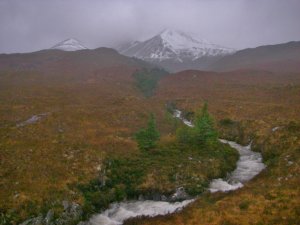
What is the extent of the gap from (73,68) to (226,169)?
319 feet

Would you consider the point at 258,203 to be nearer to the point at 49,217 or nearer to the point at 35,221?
the point at 49,217

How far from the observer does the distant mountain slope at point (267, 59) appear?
12888cm

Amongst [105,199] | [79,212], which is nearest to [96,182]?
[105,199]

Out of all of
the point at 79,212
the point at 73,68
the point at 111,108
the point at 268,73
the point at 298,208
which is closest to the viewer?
the point at 298,208

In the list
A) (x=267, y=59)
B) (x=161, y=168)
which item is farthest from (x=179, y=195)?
(x=267, y=59)

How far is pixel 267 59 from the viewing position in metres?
151

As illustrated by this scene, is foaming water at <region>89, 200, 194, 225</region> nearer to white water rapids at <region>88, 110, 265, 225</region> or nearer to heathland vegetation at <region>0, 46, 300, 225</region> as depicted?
white water rapids at <region>88, 110, 265, 225</region>

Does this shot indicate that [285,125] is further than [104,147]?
Yes

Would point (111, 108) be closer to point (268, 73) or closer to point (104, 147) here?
point (104, 147)

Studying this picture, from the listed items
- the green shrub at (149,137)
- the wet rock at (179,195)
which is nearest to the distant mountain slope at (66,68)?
the green shrub at (149,137)

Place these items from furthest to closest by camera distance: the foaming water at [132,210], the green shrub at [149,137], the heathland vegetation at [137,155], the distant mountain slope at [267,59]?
the distant mountain slope at [267,59] < the green shrub at [149,137] < the foaming water at [132,210] < the heathland vegetation at [137,155]

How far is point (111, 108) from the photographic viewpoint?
5800 cm

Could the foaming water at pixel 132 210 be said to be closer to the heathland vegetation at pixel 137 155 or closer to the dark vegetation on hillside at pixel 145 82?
the heathland vegetation at pixel 137 155

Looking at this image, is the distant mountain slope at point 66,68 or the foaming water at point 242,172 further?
the distant mountain slope at point 66,68
